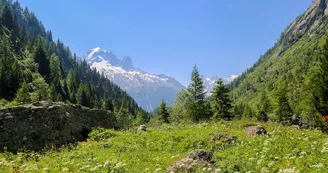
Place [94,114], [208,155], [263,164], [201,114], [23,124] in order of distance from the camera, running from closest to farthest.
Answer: [263,164] < [208,155] < [23,124] < [94,114] < [201,114]

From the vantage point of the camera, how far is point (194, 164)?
9281 mm

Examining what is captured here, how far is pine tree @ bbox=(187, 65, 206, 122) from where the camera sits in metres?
61.4

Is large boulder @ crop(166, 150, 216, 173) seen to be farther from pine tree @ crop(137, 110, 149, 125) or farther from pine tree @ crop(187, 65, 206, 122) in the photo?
pine tree @ crop(137, 110, 149, 125)

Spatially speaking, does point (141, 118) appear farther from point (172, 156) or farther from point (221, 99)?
point (172, 156)

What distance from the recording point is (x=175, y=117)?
3942 inches

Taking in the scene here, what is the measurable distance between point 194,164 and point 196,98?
53904 mm

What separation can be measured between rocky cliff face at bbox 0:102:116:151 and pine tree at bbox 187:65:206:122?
43.4 m

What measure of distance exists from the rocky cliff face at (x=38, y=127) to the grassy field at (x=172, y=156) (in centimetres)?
128

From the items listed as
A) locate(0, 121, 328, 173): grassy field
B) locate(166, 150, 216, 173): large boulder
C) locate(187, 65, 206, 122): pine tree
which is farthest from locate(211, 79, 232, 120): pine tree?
locate(166, 150, 216, 173): large boulder

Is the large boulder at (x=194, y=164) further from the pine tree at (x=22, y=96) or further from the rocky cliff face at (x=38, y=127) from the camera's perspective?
the pine tree at (x=22, y=96)

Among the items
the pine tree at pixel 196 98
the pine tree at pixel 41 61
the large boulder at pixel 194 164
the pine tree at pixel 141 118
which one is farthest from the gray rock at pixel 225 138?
the pine tree at pixel 41 61

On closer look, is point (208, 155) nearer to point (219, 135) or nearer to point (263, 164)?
point (263, 164)

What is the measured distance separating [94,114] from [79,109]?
1.99 metres

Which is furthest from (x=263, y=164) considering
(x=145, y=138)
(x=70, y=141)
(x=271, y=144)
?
(x=70, y=141)
